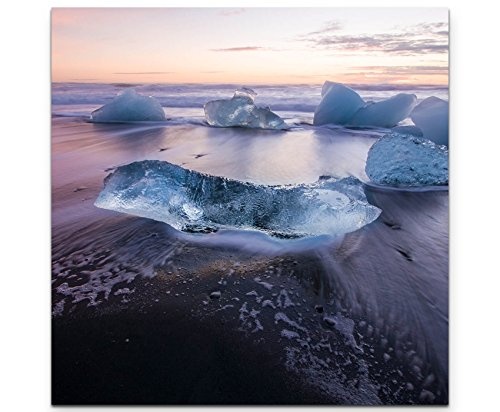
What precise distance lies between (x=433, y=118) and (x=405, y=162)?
0.22 m

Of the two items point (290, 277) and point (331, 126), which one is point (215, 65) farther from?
point (290, 277)

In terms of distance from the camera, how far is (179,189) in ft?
6.82

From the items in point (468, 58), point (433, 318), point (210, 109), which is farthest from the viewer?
point (210, 109)

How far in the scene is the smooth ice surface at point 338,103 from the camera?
6.85 feet

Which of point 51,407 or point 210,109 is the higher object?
point 210,109

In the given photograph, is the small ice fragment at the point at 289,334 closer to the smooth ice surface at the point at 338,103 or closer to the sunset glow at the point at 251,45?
the smooth ice surface at the point at 338,103

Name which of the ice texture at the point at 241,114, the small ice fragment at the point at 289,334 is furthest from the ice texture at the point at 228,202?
the small ice fragment at the point at 289,334

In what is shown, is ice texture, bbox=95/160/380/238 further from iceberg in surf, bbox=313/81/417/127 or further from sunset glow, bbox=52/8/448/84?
sunset glow, bbox=52/8/448/84

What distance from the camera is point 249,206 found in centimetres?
206

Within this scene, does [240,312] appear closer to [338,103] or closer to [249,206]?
[249,206]

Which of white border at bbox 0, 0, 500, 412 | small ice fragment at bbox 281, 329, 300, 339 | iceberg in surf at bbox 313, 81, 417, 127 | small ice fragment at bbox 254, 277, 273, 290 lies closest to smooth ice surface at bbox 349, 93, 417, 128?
iceberg in surf at bbox 313, 81, 417, 127

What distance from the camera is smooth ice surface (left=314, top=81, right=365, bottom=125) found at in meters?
2.09

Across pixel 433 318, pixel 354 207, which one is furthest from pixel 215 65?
pixel 433 318

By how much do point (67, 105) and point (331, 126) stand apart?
117 cm
